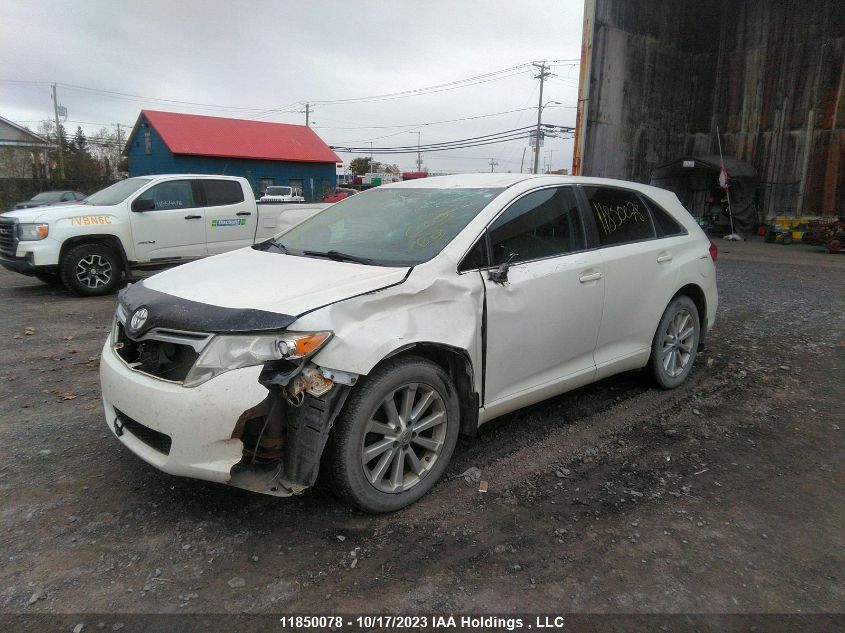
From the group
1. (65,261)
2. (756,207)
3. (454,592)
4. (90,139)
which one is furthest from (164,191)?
(90,139)

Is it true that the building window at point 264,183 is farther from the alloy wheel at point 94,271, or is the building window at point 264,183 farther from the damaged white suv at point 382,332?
the damaged white suv at point 382,332

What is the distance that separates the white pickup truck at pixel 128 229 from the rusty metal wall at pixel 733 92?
1119 centimetres

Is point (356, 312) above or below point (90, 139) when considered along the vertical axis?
below

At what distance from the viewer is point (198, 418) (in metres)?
2.55

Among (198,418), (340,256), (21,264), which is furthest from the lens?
(21,264)

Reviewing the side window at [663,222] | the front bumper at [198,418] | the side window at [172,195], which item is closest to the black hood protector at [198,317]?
the front bumper at [198,418]

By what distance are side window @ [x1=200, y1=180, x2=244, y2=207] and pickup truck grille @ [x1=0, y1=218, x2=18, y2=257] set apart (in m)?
2.65

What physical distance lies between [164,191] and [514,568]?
8.49 metres

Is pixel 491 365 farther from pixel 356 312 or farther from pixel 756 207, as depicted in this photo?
pixel 756 207

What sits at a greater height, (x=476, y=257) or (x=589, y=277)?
(x=476, y=257)

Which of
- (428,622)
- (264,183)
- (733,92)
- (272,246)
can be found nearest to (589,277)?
(272,246)

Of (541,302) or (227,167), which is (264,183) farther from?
(541,302)

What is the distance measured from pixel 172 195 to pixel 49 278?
2.41m

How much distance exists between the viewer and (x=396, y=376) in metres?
2.84
